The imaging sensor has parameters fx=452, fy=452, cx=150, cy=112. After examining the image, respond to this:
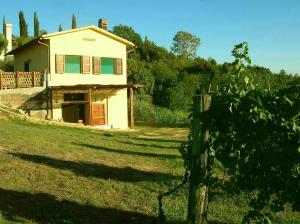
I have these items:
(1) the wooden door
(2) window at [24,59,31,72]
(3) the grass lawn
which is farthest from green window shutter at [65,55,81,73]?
(3) the grass lawn

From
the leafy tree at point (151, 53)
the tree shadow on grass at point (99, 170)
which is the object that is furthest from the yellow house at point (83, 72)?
the leafy tree at point (151, 53)

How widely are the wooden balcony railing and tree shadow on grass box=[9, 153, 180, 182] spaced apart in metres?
15.5

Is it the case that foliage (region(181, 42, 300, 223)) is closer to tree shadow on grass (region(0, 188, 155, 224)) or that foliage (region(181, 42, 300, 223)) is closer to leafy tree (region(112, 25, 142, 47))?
tree shadow on grass (region(0, 188, 155, 224))

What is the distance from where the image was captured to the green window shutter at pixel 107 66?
31922 millimetres

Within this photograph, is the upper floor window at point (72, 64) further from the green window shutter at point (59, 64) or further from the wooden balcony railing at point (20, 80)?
the wooden balcony railing at point (20, 80)

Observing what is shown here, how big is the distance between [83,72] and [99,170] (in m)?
20.0

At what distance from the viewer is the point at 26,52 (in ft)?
109

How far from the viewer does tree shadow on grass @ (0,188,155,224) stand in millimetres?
7355

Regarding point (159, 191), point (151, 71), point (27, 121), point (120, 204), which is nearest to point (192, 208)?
point (120, 204)

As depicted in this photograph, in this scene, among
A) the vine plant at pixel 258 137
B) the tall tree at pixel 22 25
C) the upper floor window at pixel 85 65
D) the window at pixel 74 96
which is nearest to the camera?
the vine plant at pixel 258 137

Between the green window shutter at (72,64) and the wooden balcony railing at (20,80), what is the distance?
2132mm

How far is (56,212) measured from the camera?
25.3ft

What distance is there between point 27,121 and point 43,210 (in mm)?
17094

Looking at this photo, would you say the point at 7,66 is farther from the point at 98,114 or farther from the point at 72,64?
the point at 98,114
